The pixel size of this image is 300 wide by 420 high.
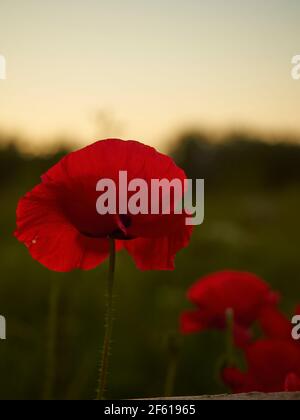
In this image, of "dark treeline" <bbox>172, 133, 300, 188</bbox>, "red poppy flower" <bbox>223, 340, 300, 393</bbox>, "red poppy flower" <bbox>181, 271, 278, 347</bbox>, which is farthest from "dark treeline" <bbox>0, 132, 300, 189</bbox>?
"red poppy flower" <bbox>223, 340, 300, 393</bbox>

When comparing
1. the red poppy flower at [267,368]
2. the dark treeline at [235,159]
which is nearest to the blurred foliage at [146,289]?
the dark treeline at [235,159]

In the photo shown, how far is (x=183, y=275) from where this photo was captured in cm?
178

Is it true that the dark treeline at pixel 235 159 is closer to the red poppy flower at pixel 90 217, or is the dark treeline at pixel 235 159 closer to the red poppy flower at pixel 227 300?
the red poppy flower at pixel 227 300

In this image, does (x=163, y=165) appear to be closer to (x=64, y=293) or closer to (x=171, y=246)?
(x=171, y=246)

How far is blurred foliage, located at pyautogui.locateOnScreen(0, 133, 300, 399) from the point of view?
1.05 m

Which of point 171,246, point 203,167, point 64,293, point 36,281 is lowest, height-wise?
point 171,246

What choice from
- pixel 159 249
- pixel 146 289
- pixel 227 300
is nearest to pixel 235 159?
pixel 146 289

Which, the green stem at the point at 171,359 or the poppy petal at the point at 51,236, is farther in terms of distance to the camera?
the green stem at the point at 171,359

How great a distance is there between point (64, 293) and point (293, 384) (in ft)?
1.69

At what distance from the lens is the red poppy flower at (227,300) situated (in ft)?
2.43

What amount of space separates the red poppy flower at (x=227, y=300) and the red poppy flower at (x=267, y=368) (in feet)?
0.42

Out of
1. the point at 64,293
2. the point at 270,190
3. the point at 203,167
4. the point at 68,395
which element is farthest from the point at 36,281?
the point at 270,190

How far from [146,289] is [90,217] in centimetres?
117
